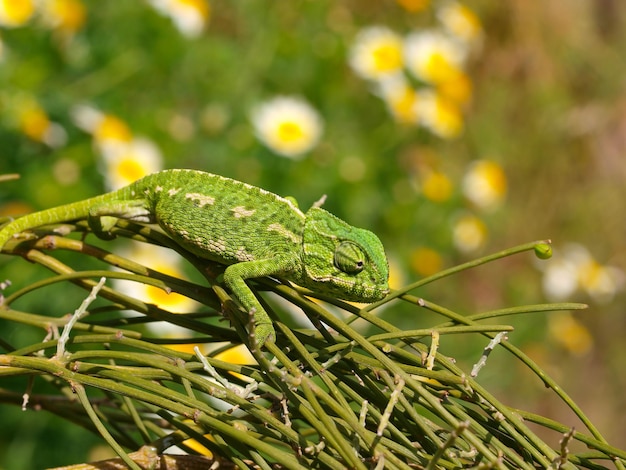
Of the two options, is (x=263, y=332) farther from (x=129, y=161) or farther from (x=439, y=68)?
(x=439, y=68)

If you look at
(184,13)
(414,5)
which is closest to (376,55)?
(414,5)

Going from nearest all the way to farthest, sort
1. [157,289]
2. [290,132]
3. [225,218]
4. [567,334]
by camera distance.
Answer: [225,218] → [157,289] → [290,132] → [567,334]

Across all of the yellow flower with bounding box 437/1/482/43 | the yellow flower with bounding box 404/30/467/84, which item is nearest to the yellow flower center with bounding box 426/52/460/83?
the yellow flower with bounding box 404/30/467/84

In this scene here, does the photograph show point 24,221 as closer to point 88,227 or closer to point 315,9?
point 88,227

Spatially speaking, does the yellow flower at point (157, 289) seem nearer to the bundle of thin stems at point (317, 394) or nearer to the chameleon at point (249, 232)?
the chameleon at point (249, 232)

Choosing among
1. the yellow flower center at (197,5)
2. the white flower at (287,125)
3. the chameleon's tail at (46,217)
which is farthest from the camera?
the yellow flower center at (197,5)

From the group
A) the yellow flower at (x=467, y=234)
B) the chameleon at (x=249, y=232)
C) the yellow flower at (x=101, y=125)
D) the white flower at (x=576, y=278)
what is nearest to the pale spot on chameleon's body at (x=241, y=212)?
the chameleon at (x=249, y=232)

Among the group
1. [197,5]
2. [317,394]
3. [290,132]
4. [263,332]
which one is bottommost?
[317,394]
